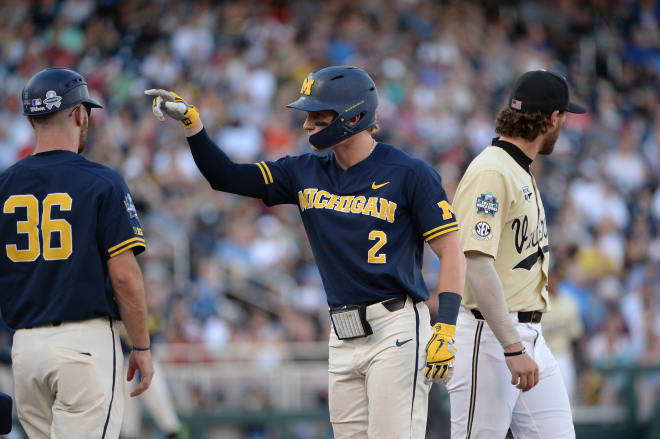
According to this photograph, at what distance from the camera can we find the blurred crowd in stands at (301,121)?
12.5 meters

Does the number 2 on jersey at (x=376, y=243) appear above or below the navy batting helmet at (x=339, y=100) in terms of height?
below

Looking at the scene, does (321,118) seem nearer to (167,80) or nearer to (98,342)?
(98,342)

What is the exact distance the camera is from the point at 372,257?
187 inches

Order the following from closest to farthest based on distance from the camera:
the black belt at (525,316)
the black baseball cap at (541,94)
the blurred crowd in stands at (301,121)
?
1. the black belt at (525,316)
2. the black baseball cap at (541,94)
3. the blurred crowd in stands at (301,121)

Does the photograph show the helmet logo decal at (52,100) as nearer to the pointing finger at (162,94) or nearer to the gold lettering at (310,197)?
the pointing finger at (162,94)

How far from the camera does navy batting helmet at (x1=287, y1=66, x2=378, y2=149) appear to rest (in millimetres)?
4852

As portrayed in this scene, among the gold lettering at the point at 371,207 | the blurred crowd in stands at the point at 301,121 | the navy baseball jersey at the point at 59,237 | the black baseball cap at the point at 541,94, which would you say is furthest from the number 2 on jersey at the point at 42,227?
the blurred crowd in stands at the point at 301,121

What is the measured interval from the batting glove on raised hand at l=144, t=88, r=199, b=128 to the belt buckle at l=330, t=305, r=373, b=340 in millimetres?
1170

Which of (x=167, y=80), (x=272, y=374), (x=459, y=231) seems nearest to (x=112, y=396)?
(x=459, y=231)

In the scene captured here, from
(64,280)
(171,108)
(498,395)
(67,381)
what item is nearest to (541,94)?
(498,395)

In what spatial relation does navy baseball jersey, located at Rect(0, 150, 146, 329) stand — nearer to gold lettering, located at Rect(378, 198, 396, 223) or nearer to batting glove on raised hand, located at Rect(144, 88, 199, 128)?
batting glove on raised hand, located at Rect(144, 88, 199, 128)

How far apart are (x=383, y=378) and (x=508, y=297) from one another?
87 centimetres

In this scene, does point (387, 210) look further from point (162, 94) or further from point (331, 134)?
point (162, 94)

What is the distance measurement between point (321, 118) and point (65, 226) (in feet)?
4.23
